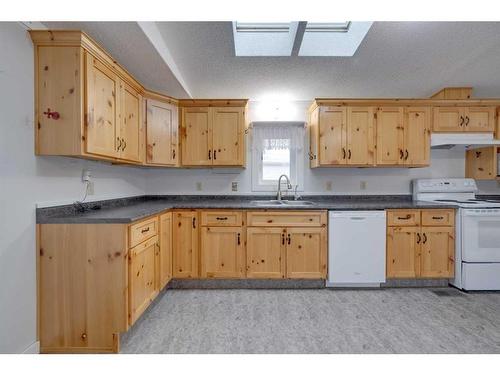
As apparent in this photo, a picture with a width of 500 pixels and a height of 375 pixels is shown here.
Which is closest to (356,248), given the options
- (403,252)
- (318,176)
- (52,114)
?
(403,252)

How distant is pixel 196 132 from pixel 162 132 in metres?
0.41

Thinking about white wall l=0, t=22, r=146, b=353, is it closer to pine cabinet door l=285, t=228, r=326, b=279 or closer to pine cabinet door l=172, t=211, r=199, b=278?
pine cabinet door l=172, t=211, r=199, b=278

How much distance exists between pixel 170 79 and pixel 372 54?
197 cm

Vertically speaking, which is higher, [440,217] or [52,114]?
[52,114]

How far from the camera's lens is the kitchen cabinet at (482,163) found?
3226mm

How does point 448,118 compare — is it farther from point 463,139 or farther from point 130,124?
point 130,124

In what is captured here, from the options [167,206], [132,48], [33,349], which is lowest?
[33,349]

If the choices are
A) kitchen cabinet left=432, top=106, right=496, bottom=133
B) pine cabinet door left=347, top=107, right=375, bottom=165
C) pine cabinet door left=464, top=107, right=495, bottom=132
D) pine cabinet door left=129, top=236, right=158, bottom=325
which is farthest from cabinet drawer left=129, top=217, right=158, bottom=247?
pine cabinet door left=464, top=107, right=495, bottom=132

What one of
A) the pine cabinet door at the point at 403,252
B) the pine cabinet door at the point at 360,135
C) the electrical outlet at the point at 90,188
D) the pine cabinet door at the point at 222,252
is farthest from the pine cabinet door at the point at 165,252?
the pine cabinet door at the point at 403,252

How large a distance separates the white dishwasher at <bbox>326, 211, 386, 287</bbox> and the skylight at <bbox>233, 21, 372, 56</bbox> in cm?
165

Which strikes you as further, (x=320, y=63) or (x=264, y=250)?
(x=264, y=250)

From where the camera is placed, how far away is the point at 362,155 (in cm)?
309

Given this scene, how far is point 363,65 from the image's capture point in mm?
2535

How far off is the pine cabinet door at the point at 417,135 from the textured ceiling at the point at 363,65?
0.32 metres
